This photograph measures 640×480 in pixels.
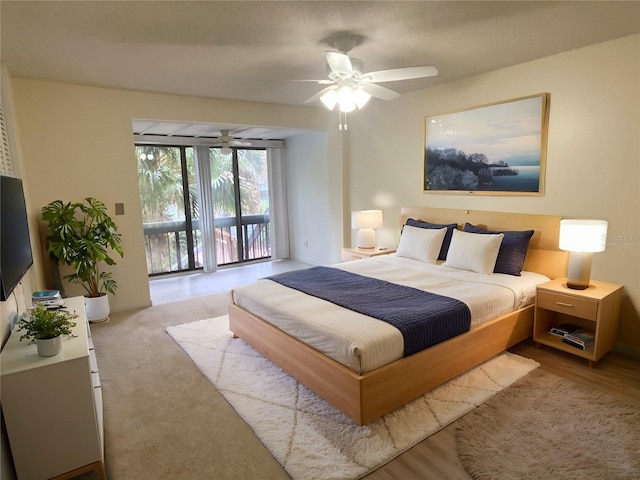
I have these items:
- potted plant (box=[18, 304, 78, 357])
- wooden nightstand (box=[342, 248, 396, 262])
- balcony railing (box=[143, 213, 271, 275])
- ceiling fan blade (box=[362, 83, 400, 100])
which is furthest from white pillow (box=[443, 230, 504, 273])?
balcony railing (box=[143, 213, 271, 275])

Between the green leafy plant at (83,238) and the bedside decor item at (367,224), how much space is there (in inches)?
106

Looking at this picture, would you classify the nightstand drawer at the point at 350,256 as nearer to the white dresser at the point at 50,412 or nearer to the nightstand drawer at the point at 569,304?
the nightstand drawer at the point at 569,304

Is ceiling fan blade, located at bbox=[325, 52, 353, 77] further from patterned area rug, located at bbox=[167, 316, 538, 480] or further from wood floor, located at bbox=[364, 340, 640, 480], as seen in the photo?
wood floor, located at bbox=[364, 340, 640, 480]

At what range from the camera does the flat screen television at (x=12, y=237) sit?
1.90 m

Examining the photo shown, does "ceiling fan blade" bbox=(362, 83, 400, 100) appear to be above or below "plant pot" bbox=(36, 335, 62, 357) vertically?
above

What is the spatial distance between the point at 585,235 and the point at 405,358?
172 cm

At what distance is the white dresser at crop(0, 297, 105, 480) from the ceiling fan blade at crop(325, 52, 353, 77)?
2.15m

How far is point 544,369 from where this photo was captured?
9.31 feet

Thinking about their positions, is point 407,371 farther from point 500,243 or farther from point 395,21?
point 395,21

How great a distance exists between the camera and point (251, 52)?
2936 mm

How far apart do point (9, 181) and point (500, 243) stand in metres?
3.69

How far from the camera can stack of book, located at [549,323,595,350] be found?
9.50ft

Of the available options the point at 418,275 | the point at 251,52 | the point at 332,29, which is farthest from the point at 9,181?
the point at 418,275

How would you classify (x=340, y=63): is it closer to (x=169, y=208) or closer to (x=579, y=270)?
(x=579, y=270)
